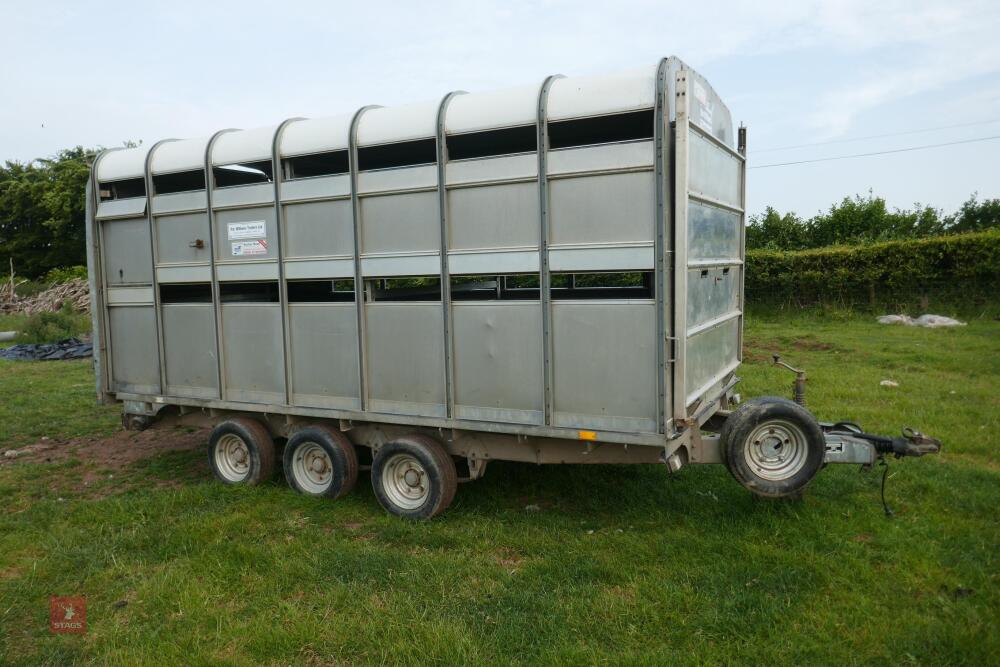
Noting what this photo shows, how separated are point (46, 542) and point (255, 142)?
391cm

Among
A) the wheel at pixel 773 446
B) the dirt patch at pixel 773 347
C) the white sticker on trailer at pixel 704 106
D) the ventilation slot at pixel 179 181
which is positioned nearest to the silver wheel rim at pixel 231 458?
the ventilation slot at pixel 179 181

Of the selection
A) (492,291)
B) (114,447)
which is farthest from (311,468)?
(114,447)

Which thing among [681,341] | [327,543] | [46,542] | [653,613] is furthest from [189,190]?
[653,613]

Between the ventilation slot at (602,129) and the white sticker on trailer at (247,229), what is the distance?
2.85m

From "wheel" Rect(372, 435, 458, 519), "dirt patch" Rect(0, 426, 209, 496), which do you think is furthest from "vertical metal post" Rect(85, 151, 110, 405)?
"wheel" Rect(372, 435, 458, 519)

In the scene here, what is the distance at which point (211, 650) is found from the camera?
4.25 meters

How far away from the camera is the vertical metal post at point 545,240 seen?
530cm

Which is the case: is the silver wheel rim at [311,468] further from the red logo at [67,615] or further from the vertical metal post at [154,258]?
the red logo at [67,615]

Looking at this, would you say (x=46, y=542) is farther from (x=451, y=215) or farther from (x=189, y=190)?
(x=451, y=215)

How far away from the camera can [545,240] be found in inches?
211

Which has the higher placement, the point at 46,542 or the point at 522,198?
the point at 522,198

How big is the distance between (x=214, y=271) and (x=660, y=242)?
443 cm

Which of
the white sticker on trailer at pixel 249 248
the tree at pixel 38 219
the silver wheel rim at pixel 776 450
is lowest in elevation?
the silver wheel rim at pixel 776 450

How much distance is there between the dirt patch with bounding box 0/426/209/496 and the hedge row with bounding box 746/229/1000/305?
1608 cm
